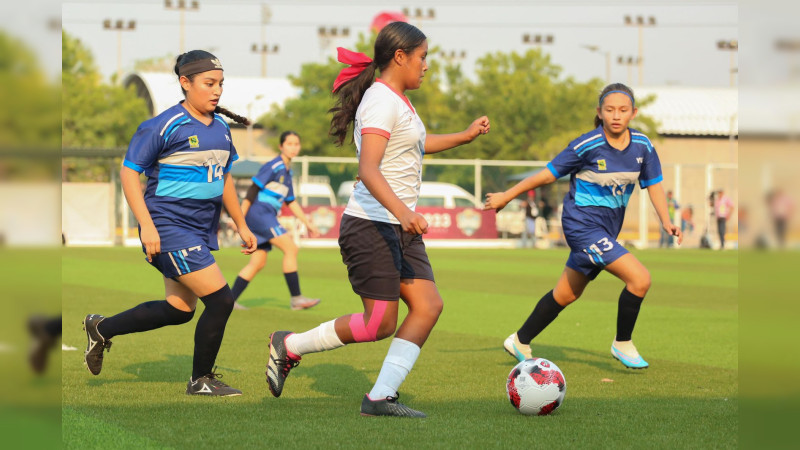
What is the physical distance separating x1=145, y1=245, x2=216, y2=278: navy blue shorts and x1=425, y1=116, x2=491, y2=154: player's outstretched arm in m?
1.51

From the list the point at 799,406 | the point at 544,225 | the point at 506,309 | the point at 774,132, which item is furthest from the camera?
the point at 544,225

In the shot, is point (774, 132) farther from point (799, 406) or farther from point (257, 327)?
point (257, 327)

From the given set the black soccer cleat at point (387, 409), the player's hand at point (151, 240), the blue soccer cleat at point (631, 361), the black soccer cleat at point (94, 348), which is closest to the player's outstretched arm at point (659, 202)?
the blue soccer cleat at point (631, 361)

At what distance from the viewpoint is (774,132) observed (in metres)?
1.40

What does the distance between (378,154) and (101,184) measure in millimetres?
30883

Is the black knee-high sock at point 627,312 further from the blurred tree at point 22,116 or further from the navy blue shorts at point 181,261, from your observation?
the blurred tree at point 22,116

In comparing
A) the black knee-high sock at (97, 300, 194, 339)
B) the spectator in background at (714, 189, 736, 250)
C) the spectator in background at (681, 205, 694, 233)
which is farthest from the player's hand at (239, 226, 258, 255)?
the spectator in background at (681, 205, 694, 233)

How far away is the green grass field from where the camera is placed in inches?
184

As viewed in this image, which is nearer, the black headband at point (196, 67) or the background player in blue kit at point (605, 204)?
the black headband at point (196, 67)

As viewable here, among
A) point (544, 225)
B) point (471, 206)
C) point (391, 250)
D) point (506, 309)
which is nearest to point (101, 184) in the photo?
point (471, 206)

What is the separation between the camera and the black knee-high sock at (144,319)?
6027 mm

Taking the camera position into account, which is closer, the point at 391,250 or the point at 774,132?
the point at 774,132

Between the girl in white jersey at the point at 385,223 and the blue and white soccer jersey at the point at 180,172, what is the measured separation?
3.17 ft

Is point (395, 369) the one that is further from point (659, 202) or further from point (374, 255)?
point (659, 202)
